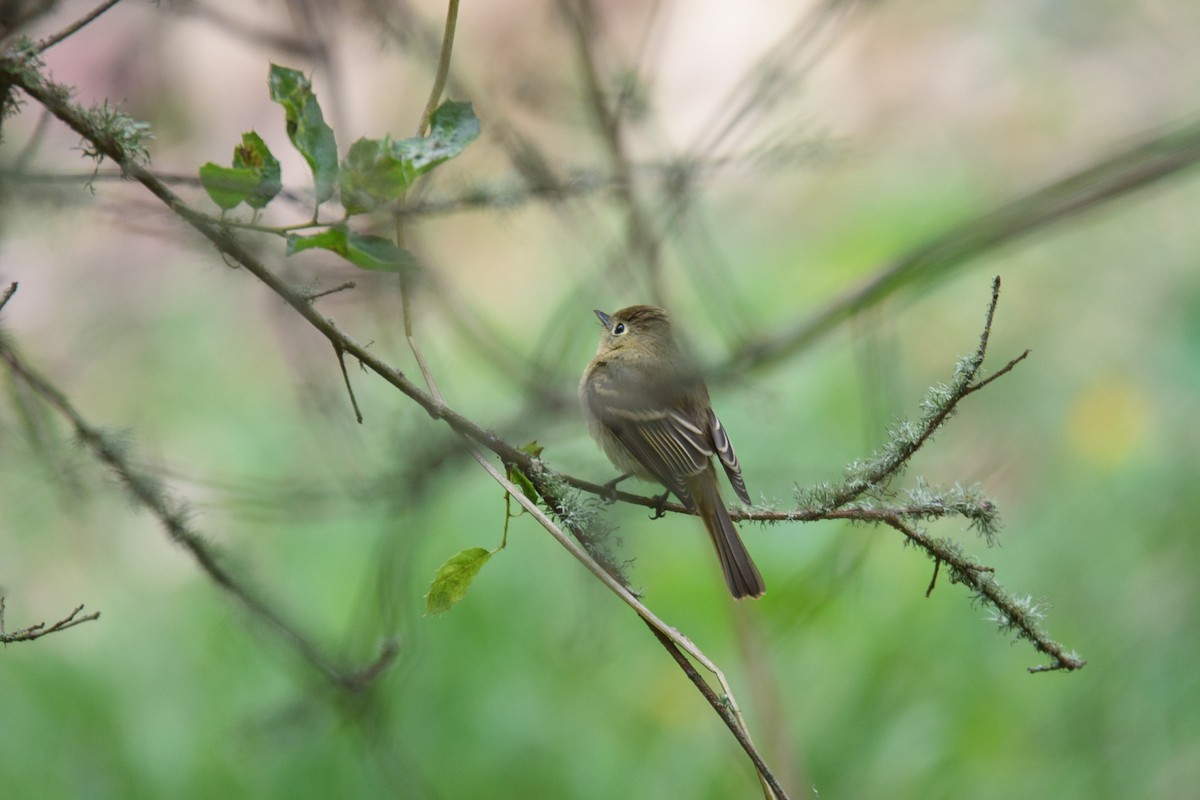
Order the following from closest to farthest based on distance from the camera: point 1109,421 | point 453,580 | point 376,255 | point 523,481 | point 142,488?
point 376,255 → point 453,580 → point 523,481 → point 142,488 → point 1109,421

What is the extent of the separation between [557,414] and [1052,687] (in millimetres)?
2094

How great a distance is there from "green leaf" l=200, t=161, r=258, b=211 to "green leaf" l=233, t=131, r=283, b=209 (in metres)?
0.01

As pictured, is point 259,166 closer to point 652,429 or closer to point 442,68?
point 442,68

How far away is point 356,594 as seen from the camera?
424 cm

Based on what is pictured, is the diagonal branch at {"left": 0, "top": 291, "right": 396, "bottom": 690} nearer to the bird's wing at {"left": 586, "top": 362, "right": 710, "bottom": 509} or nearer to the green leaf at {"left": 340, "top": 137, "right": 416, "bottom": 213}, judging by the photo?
the green leaf at {"left": 340, "top": 137, "right": 416, "bottom": 213}

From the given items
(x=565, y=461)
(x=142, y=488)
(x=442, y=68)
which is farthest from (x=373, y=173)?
(x=565, y=461)

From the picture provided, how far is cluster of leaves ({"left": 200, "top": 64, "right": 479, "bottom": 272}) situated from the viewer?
154 cm

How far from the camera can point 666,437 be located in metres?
3.46

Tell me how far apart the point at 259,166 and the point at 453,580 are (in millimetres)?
607

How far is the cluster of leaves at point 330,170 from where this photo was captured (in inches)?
60.6

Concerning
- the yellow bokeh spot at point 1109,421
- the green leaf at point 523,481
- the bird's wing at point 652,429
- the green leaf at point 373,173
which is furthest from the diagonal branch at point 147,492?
the yellow bokeh spot at point 1109,421

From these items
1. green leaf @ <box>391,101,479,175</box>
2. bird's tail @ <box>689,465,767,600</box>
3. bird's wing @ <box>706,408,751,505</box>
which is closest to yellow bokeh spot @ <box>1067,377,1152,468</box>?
bird's wing @ <box>706,408,751,505</box>

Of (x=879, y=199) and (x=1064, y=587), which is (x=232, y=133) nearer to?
(x=879, y=199)

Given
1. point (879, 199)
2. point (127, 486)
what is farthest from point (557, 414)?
point (879, 199)
